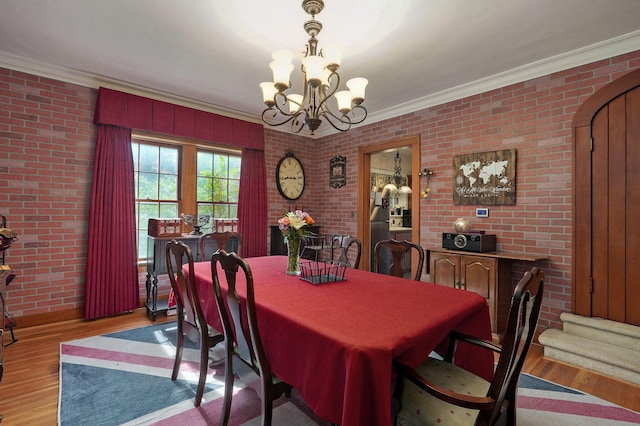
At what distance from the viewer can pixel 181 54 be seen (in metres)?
2.75

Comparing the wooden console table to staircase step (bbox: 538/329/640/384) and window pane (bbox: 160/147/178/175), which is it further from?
staircase step (bbox: 538/329/640/384)

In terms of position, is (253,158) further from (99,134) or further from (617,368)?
(617,368)

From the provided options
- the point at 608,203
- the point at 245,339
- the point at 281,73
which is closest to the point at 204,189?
the point at 281,73

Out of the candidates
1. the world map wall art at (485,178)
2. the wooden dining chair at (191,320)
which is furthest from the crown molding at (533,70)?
the wooden dining chair at (191,320)

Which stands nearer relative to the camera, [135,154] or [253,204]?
[135,154]

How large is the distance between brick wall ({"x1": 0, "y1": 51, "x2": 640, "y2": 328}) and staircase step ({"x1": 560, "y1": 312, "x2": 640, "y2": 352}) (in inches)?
5.1

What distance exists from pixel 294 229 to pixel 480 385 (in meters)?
1.29

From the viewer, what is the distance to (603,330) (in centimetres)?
251

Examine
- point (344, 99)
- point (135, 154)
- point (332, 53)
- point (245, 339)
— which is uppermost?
point (332, 53)

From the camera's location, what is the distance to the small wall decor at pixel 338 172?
4.85 meters

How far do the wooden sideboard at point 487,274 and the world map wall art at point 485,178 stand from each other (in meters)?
0.58

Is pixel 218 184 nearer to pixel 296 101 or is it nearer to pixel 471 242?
pixel 296 101

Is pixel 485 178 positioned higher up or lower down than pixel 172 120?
lower down

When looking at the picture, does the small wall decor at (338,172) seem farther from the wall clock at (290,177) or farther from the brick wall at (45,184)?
the brick wall at (45,184)
